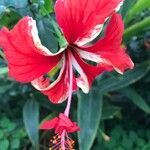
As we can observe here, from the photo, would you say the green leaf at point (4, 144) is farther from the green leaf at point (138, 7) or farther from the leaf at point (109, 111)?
the green leaf at point (138, 7)

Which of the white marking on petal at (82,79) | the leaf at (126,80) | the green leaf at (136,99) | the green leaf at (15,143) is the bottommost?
the green leaf at (136,99)

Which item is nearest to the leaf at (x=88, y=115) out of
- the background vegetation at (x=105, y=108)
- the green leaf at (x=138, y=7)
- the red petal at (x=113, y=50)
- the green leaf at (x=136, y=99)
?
the background vegetation at (x=105, y=108)

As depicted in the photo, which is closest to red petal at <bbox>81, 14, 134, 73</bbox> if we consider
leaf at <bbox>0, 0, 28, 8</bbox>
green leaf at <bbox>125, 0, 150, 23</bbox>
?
leaf at <bbox>0, 0, 28, 8</bbox>

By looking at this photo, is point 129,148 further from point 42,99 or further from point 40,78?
point 40,78

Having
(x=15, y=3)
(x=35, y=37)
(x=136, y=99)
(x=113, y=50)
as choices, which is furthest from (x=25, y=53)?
(x=136, y=99)

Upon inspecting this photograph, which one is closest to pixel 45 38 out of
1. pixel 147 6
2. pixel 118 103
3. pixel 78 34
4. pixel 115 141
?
pixel 78 34

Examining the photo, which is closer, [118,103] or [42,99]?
[42,99]
